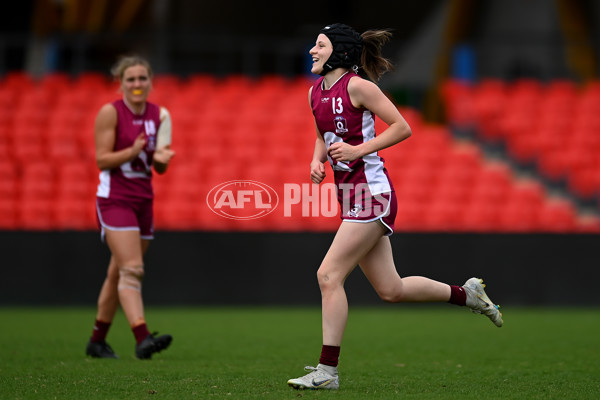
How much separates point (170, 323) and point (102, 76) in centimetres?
809

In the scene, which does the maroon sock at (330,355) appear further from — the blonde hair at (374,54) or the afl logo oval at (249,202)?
the afl logo oval at (249,202)

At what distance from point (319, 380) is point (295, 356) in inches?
69.1

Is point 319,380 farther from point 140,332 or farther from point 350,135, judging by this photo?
point 140,332

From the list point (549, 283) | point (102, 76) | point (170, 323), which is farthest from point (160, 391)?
point (102, 76)

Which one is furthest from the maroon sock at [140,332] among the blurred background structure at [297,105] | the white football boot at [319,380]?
the blurred background structure at [297,105]

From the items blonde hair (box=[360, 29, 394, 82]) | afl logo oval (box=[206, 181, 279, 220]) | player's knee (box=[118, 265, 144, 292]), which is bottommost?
player's knee (box=[118, 265, 144, 292])

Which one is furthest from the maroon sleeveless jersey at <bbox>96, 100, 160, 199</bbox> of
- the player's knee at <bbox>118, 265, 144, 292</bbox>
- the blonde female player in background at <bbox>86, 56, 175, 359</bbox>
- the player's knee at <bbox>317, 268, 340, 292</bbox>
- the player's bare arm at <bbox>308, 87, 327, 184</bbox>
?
the player's knee at <bbox>317, 268, 340, 292</bbox>

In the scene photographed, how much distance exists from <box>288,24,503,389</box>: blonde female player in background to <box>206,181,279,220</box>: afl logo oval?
4.35m

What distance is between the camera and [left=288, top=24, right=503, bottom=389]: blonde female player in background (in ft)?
16.3

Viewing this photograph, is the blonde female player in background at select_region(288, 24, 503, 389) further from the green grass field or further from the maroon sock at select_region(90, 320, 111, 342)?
the maroon sock at select_region(90, 320, 111, 342)

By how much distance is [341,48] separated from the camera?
5.12m

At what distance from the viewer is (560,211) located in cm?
1216

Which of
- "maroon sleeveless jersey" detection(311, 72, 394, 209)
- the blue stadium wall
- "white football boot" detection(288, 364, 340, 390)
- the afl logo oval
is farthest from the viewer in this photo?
the blue stadium wall

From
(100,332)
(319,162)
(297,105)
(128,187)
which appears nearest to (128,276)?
(100,332)
